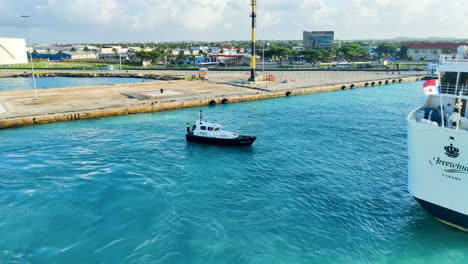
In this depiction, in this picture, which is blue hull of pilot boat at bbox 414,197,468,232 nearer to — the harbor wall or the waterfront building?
the harbor wall

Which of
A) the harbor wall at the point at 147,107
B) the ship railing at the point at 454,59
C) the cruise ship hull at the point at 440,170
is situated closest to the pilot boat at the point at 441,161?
the cruise ship hull at the point at 440,170

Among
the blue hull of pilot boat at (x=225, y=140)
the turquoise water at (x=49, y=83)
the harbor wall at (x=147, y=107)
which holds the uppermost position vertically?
the turquoise water at (x=49, y=83)

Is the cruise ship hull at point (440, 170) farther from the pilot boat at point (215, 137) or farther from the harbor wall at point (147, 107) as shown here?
the harbor wall at point (147, 107)

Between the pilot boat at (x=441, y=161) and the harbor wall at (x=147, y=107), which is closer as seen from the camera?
the pilot boat at (x=441, y=161)

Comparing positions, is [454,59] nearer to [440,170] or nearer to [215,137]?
[440,170]

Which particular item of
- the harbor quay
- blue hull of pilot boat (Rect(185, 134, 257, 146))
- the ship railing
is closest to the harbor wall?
the harbor quay

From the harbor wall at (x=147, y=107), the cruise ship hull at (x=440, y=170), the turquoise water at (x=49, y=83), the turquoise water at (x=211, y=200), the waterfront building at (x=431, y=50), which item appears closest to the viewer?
the cruise ship hull at (x=440, y=170)

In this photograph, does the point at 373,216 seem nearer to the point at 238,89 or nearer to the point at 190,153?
the point at 190,153

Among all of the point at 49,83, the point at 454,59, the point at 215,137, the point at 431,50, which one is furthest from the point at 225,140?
the point at 431,50

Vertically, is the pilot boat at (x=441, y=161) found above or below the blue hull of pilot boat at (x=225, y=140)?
above
